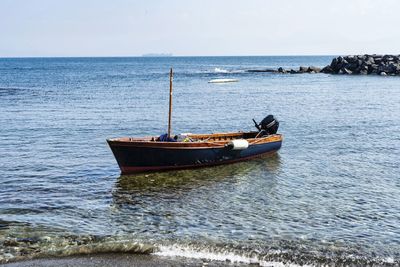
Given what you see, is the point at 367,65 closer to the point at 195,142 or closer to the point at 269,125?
the point at 269,125

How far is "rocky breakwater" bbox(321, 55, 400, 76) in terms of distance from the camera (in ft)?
293

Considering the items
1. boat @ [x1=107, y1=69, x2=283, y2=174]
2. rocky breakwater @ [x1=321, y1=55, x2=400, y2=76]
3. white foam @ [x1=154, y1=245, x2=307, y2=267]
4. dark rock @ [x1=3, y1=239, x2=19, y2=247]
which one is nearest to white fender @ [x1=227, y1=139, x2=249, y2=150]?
boat @ [x1=107, y1=69, x2=283, y2=174]

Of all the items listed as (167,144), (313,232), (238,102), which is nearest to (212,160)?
(167,144)

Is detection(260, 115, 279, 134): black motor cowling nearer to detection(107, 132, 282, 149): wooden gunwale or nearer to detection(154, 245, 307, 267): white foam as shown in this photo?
detection(107, 132, 282, 149): wooden gunwale

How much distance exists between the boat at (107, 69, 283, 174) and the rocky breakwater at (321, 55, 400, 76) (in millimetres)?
73858

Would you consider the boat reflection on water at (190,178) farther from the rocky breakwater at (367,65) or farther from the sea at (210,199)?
the rocky breakwater at (367,65)

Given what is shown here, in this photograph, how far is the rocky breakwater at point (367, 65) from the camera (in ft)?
293

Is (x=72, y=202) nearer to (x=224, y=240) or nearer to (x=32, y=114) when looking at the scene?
(x=224, y=240)

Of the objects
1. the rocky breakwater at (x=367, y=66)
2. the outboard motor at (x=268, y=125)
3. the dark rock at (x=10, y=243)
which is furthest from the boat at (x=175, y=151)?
the rocky breakwater at (x=367, y=66)

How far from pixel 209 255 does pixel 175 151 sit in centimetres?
891

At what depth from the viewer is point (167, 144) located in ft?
66.0

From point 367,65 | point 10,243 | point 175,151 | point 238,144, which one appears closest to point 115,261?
point 10,243

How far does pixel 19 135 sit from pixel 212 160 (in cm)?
1316

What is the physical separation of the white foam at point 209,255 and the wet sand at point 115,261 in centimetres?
22
